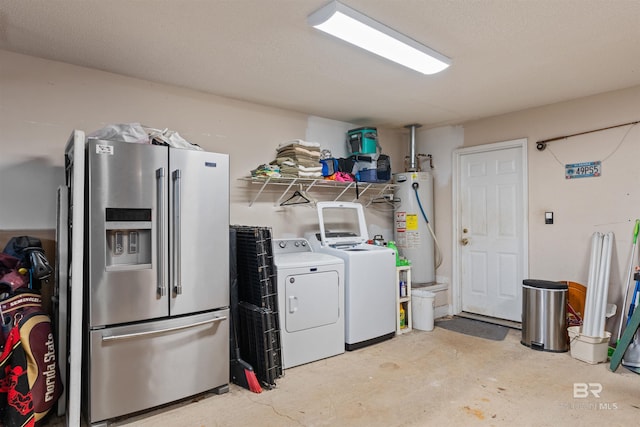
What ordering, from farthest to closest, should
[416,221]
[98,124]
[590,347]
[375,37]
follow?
[416,221]
[590,347]
[98,124]
[375,37]

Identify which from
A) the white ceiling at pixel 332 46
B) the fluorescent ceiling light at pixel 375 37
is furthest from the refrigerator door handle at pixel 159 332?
the fluorescent ceiling light at pixel 375 37

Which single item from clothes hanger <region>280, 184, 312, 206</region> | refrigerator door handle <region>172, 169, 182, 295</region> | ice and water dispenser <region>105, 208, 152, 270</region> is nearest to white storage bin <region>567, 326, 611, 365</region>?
clothes hanger <region>280, 184, 312, 206</region>

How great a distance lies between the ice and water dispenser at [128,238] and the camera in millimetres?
2287

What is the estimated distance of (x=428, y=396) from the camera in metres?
2.56

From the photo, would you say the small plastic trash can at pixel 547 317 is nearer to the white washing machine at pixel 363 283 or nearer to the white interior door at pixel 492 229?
the white interior door at pixel 492 229

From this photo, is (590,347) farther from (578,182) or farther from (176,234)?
(176,234)

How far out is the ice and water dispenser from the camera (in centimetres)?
229

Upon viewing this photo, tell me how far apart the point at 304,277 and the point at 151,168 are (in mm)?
1438

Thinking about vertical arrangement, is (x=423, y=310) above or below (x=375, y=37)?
below

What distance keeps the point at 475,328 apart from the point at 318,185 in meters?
2.25

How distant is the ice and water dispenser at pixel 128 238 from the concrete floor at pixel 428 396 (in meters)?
0.95

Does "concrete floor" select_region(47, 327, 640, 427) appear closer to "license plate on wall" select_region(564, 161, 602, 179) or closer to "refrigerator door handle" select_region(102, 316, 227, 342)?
"refrigerator door handle" select_region(102, 316, 227, 342)

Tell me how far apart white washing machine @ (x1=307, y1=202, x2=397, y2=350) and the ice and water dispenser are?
5.64 ft

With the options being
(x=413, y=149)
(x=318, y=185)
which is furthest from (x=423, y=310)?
(x=413, y=149)
